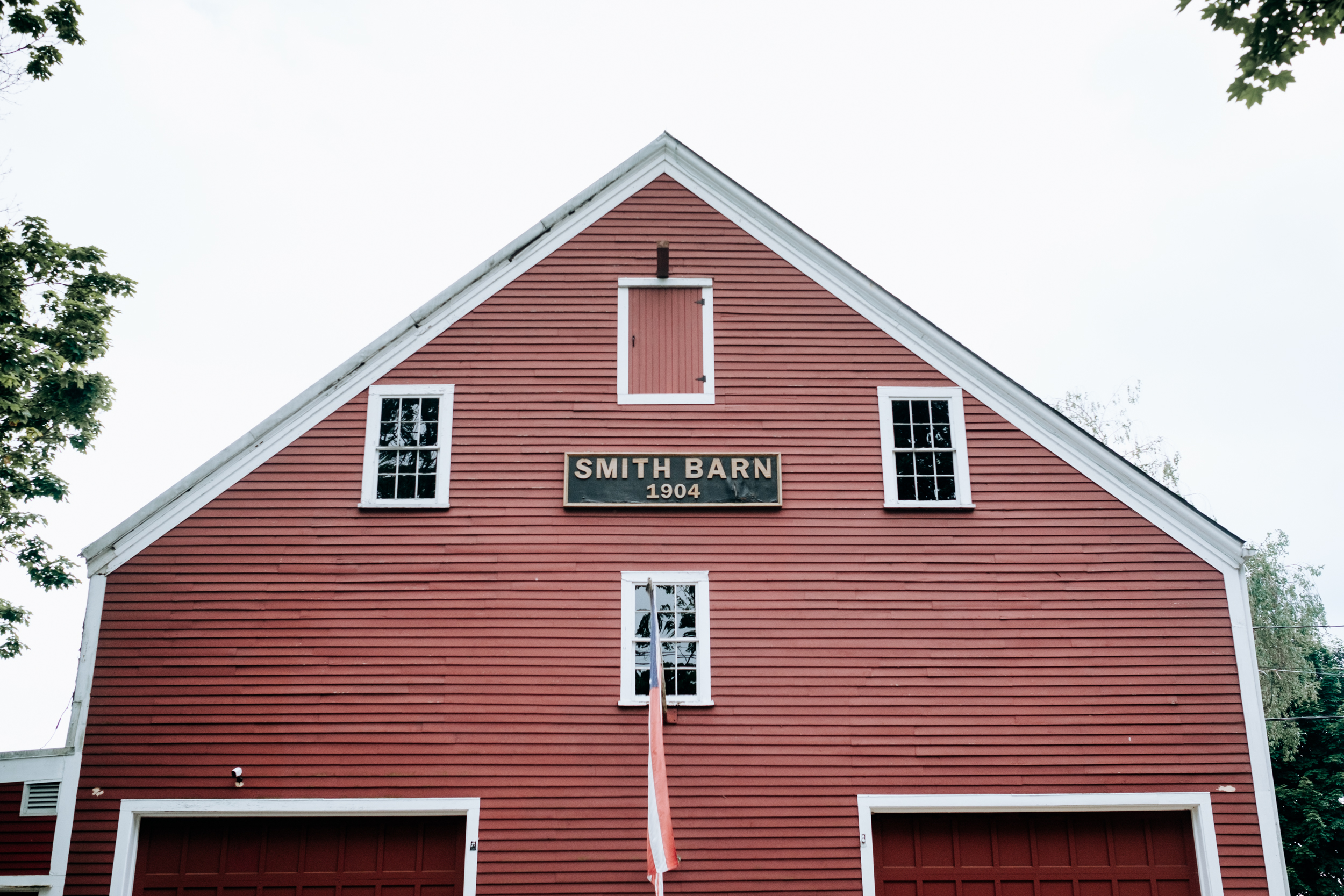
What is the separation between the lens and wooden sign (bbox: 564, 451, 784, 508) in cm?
1261

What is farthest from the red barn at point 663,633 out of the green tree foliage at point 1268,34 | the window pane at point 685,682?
the green tree foliage at point 1268,34

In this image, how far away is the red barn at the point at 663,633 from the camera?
11586 mm

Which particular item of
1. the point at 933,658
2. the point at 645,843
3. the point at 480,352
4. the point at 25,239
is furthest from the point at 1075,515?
the point at 25,239

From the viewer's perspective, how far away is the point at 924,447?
13031 millimetres

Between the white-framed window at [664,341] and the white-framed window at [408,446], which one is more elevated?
the white-framed window at [664,341]

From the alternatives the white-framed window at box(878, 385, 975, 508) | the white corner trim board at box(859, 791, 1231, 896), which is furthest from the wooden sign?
the white corner trim board at box(859, 791, 1231, 896)

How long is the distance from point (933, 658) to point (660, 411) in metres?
4.28

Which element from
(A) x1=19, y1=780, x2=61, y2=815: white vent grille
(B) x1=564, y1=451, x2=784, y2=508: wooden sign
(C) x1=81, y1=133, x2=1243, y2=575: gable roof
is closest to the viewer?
(A) x1=19, y1=780, x2=61, y2=815: white vent grille

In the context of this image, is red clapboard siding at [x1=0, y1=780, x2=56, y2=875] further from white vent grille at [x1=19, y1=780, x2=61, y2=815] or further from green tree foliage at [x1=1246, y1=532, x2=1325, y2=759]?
green tree foliage at [x1=1246, y1=532, x2=1325, y2=759]

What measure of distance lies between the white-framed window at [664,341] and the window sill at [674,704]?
353 cm

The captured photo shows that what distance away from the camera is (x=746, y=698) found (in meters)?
12.0

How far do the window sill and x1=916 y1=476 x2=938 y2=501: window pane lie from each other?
356cm

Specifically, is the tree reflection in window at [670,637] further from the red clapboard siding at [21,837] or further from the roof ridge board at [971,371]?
the red clapboard siding at [21,837]

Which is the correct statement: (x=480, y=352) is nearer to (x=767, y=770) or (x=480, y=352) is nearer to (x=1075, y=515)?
(x=767, y=770)
